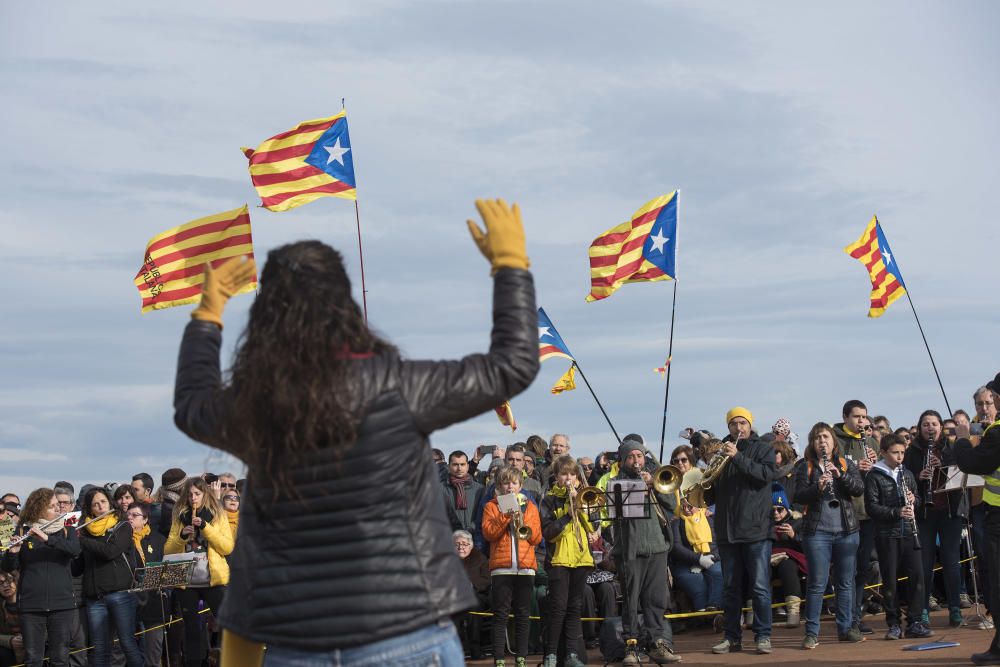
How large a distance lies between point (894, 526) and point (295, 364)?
11.3 m

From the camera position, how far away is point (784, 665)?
12.1 meters

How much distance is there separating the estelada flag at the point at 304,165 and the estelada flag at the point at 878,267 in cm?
707

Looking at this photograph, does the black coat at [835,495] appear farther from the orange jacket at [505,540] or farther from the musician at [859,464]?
the orange jacket at [505,540]

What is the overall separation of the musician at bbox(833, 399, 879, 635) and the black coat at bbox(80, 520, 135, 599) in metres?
7.71

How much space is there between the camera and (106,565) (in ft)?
45.1

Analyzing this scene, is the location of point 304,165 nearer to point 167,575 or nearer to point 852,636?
point 167,575

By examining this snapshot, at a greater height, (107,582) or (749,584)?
(107,582)

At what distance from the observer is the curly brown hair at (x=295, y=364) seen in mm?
3459

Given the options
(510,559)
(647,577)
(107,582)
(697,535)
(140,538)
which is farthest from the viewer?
(697,535)

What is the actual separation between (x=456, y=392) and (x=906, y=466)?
469 inches

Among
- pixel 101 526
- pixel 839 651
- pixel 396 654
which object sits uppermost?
pixel 101 526

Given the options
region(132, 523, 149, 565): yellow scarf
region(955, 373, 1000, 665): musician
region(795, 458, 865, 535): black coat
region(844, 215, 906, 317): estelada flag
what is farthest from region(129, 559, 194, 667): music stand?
region(844, 215, 906, 317): estelada flag

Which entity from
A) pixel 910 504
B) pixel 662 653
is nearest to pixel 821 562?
pixel 910 504

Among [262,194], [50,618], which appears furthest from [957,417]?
Result: [50,618]
